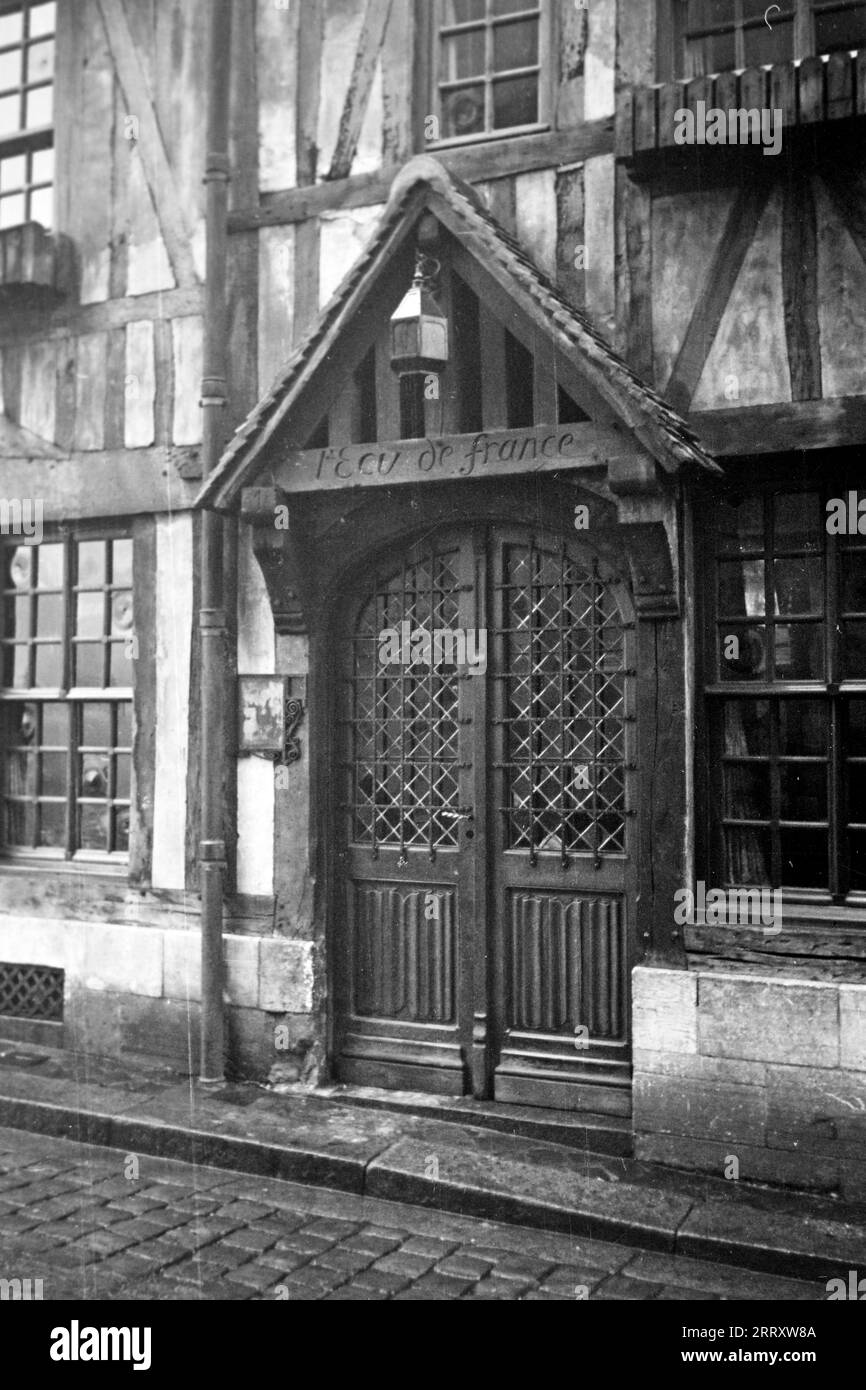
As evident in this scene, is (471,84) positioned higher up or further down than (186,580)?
higher up

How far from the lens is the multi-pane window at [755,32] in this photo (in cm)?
571

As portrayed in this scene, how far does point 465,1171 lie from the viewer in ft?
18.1

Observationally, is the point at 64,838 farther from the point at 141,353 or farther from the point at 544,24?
the point at 544,24

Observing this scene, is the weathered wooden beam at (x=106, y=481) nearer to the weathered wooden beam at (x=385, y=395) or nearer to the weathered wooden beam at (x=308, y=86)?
the weathered wooden beam at (x=385, y=395)

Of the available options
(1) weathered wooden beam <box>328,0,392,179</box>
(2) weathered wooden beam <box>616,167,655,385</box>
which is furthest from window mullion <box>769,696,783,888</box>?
(1) weathered wooden beam <box>328,0,392,179</box>

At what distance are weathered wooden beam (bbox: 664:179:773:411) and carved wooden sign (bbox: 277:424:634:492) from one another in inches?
17.1

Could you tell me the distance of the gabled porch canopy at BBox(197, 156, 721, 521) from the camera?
217 inches

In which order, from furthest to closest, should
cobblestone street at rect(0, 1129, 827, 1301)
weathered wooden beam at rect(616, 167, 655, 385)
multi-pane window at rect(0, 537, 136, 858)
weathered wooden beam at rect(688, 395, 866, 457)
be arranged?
multi-pane window at rect(0, 537, 136, 858), weathered wooden beam at rect(616, 167, 655, 385), weathered wooden beam at rect(688, 395, 866, 457), cobblestone street at rect(0, 1129, 827, 1301)

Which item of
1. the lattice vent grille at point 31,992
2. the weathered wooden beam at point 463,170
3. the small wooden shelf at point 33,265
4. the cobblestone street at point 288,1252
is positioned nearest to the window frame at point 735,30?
the weathered wooden beam at point 463,170

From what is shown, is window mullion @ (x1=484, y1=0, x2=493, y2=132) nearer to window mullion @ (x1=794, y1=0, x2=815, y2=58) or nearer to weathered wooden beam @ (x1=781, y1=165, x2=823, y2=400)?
window mullion @ (x1=794, y1=0, x2=815, y2=58)

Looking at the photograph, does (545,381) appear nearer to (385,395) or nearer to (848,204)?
(385,395)
